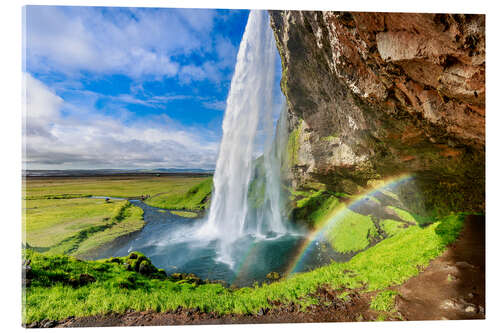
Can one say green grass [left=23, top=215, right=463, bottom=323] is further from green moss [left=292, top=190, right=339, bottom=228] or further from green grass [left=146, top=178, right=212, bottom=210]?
green grass [left=146, top=178, right=212, bottom=210]

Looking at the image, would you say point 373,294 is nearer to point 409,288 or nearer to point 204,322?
point 409,288

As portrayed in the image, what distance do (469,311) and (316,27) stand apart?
682 centimetres

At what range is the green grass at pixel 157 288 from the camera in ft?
11.0

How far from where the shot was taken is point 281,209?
11898 millimetres

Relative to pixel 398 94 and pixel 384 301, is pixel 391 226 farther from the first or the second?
pixel 398 94

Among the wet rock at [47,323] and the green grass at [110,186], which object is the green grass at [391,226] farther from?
the wet rock at [47,323]

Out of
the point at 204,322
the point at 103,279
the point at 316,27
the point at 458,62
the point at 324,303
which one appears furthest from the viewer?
the point at 316,27

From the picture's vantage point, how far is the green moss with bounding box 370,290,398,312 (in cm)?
332

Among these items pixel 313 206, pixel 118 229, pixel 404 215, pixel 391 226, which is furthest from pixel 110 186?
pixel 404 215

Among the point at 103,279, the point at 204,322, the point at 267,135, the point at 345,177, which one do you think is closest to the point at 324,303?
the point at 204,322

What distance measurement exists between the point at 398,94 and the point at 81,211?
38.1ft

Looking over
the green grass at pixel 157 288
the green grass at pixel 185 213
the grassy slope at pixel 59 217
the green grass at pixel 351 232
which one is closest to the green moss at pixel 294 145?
the green grass at pixel 351 232

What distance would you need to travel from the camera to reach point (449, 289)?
11.8ft

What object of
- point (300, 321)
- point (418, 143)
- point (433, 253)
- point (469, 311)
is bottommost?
point (300, 321)
